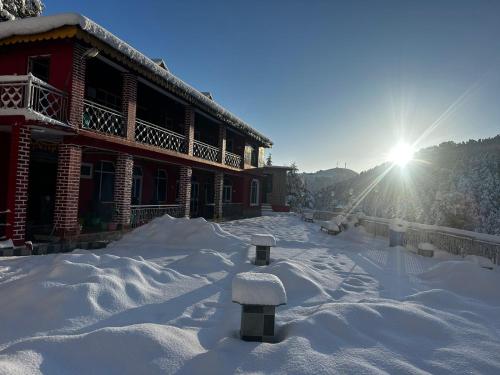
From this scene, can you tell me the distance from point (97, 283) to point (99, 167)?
Result: 9.61 m

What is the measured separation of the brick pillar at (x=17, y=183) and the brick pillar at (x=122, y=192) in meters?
3.09

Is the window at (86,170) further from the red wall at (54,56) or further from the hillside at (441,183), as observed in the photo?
the hillside at (441,183)

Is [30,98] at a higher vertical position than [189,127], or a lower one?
lower

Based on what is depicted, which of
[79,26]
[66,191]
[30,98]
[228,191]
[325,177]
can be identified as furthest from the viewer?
[325,177]

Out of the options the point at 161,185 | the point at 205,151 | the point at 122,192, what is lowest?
the point at 122,192

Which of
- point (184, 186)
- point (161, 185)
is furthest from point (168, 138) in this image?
point (161, 185)

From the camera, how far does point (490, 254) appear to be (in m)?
8.82

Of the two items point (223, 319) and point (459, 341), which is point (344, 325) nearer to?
point (459, 341)

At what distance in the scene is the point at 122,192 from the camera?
1050cm

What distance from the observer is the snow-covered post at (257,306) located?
332 cm

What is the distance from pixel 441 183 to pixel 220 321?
4643cm

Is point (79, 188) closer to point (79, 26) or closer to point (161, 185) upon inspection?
point (161, 185)

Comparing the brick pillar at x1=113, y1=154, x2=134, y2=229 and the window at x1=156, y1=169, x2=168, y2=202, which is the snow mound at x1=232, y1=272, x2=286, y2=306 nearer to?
the brick pillar at x1=113, y1=154, x2=134, y2=229

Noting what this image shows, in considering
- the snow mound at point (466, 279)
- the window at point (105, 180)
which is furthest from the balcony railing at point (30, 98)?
the snow mound at point (466, 279)
